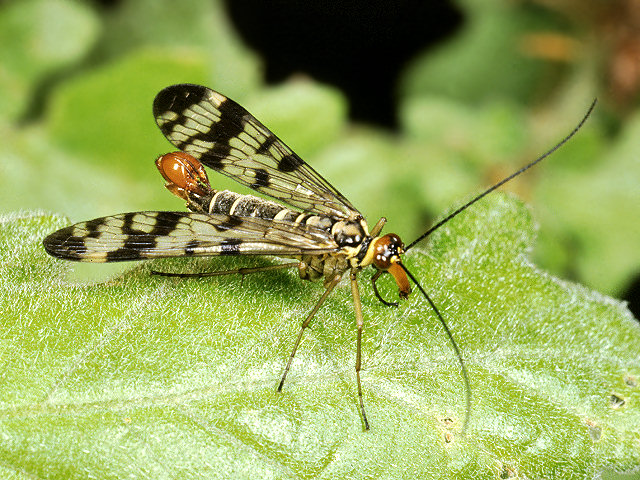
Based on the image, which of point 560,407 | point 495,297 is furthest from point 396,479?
point 495,297

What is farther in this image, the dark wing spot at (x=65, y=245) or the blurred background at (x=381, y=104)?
the blurred background at (x=381, y=104)

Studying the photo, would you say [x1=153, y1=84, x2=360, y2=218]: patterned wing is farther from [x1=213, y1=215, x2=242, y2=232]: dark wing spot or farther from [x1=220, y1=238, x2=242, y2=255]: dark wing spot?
[x1=220, y1=238, x2=242, y2=255]: dark wing spot

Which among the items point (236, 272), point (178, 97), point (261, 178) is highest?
point (178, 97)

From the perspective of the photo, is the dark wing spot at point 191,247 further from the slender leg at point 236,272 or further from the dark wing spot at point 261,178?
the dark wing spot at point 261,178

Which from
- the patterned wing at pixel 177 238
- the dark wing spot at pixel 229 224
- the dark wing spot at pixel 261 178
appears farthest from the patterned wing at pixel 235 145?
the dark wing spot at pixel 229 224

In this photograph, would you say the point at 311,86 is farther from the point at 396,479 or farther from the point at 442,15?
the point at 396,479

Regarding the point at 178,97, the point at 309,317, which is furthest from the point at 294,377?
the point at 178,97

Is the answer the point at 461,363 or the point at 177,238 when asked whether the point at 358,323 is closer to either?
the point at 461,363

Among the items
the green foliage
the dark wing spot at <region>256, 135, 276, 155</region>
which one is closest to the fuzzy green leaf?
the green foliage
